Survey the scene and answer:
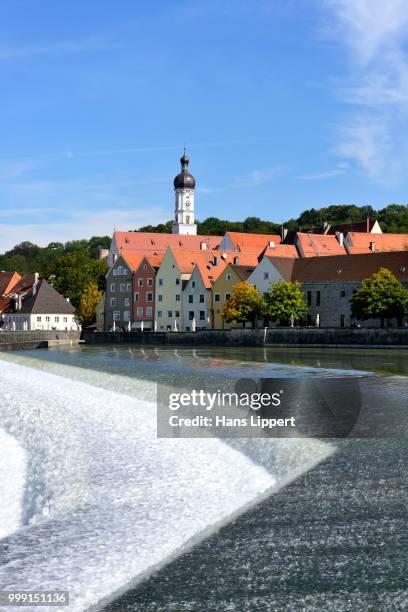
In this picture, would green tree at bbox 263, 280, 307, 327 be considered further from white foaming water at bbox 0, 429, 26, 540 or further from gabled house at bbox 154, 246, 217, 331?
white foaming water at bbox 0, 429, 26, 540

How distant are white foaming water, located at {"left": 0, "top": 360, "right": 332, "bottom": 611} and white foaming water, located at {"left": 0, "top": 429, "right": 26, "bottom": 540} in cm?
8

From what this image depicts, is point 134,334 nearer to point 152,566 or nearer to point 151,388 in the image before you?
point 151,388

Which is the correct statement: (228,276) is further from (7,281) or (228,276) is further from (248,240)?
(7,281)

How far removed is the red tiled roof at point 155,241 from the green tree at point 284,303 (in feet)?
179

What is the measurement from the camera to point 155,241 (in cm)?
14575

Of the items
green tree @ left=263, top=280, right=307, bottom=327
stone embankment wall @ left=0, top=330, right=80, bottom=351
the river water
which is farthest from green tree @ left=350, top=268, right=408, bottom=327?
the river water

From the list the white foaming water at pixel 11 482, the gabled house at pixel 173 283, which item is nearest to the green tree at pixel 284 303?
the gabled house at pixel 173 283

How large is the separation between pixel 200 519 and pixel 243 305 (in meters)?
80.1

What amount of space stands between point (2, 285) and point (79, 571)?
142 metres

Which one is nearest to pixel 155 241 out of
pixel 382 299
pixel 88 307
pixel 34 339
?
pixel 88 307

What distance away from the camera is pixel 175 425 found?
22.7 m

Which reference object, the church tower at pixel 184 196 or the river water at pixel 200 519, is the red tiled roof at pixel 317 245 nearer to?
the church tower at pixel 184 196

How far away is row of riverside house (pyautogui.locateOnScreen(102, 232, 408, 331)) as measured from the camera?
92438mm

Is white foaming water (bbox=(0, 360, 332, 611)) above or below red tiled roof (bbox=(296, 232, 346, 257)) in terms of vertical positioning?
below
